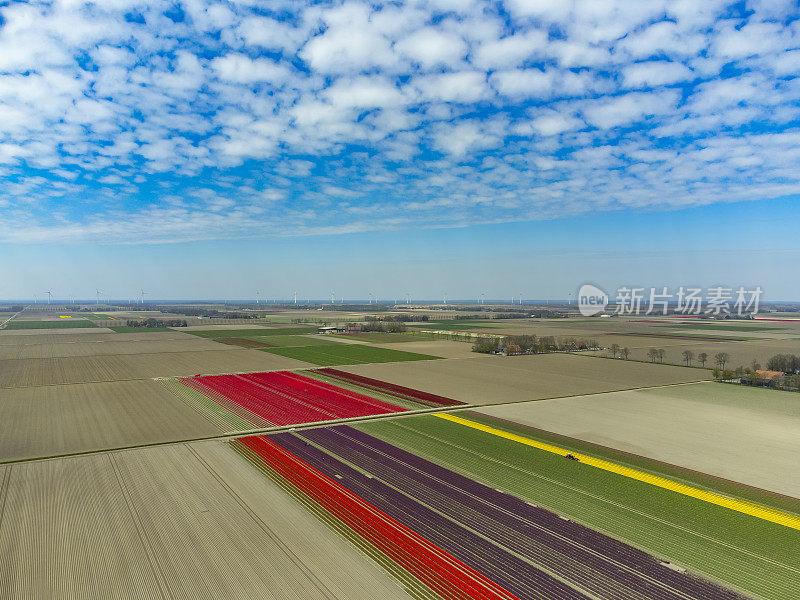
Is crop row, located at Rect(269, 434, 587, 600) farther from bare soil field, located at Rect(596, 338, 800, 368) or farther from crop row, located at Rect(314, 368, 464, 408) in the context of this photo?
bare soil field, located at Rect(596, 338, 800, 368)

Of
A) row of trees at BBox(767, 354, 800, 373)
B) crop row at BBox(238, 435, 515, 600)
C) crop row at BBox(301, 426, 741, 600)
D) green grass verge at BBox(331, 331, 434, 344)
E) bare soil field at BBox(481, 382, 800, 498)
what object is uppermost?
row of trees at BBox(767, 354, 800, 373)

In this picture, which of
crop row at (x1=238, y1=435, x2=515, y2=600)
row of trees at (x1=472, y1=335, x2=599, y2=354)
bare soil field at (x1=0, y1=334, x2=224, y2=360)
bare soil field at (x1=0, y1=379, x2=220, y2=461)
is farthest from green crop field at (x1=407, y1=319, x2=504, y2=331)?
crop row at (x1=238, y1=435, x2=515, y2=600)

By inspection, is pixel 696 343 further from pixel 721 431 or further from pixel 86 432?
pixel 86 432

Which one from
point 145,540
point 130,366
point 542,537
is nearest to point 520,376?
point 542,537

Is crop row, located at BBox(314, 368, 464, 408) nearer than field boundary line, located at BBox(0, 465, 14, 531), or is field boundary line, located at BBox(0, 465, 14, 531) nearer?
field boundary line, located at BBox(0, 465, 14, 531)

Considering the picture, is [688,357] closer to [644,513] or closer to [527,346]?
[527,346]

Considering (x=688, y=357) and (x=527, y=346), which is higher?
(x=527, y=346)

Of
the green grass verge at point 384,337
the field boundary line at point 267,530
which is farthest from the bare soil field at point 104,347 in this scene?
the field boundary line at point 267,530
